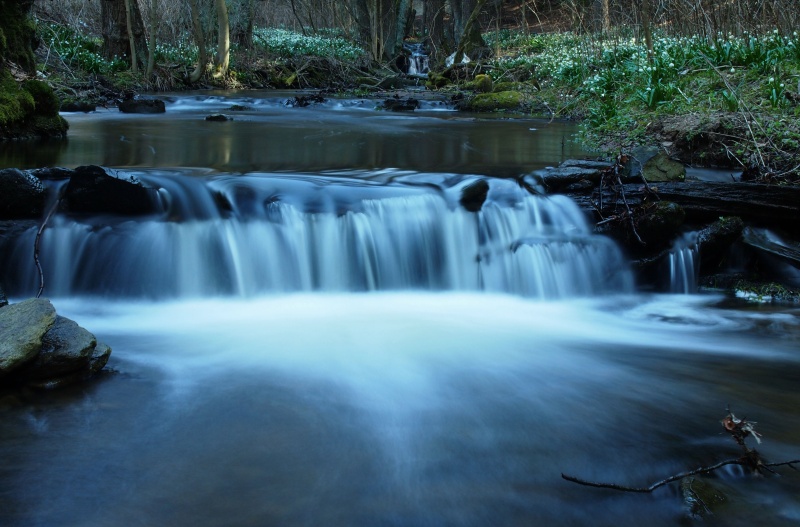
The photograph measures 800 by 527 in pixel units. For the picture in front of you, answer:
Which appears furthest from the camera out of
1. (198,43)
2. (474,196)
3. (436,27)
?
(436,27)

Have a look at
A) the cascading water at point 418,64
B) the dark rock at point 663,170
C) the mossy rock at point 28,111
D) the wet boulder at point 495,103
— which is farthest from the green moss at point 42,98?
the cascading water at point 418,64

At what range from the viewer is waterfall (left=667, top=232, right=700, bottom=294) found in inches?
230

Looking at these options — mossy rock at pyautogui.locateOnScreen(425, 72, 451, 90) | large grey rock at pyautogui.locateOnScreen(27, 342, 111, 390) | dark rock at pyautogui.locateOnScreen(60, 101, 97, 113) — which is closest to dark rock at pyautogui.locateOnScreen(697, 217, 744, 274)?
large grey rock at pyautogui.locateOnScreen(27, 342, 111, 390)

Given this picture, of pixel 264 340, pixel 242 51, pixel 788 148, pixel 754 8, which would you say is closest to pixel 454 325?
pixel 264 340

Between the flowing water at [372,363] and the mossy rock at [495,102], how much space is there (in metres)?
7.34

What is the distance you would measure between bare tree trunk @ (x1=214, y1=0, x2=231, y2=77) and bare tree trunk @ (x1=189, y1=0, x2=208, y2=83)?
456mm

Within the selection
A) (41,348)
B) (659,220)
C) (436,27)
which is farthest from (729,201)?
(436,27)

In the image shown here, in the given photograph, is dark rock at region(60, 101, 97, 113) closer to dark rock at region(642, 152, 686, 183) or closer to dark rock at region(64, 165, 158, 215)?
dark rock at region(64, 165, 158, 215)

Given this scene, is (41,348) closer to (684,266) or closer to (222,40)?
(684,266)

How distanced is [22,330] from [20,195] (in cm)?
243

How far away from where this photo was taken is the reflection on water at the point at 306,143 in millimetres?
7930

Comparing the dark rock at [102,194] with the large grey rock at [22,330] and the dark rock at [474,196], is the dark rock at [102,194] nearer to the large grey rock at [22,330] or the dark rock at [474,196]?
the large grey rock at [22,330]

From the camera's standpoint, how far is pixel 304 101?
659 inches

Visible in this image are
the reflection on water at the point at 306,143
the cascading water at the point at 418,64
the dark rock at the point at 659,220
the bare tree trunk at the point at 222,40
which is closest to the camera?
the dark rock at the point at 659,220
